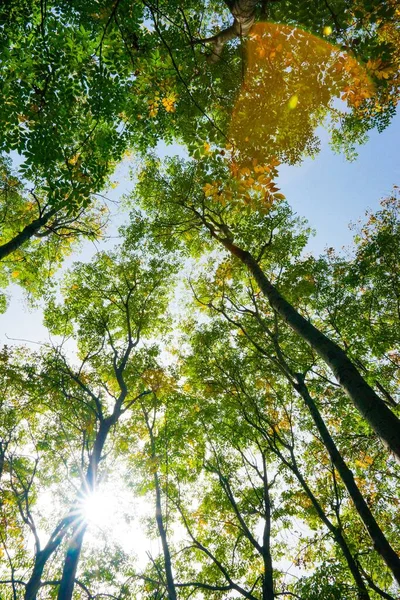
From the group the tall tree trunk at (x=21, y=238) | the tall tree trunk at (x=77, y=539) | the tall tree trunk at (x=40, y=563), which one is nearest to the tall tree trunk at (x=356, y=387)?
the tall tree trunk at (x=21, y=238)

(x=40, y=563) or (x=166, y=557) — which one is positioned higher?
(x=40, y=563)

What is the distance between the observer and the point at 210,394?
36.0ft

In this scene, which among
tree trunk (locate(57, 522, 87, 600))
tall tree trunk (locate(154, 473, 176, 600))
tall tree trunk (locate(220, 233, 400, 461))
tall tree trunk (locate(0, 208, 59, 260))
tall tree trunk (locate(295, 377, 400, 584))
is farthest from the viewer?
tall tree trunk (locate(154, 473, 176, 600))

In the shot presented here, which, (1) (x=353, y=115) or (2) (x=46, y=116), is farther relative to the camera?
(1) (x=353, y=115)

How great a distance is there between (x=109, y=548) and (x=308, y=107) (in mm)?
16501

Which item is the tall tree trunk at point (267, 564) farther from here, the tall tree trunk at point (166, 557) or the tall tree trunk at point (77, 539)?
the tall tree trunk at point (77, 539)

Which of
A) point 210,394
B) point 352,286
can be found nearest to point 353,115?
point 352,286

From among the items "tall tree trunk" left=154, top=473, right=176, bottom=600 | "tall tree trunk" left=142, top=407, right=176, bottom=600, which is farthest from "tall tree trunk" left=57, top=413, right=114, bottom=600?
"tall tree trunk" left=154, top=473, right=176, bottom=600

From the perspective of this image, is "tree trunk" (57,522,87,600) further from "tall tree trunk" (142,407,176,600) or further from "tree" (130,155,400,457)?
"tree" (130,155,400,457)

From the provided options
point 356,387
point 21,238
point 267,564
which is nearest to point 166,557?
point 267,564

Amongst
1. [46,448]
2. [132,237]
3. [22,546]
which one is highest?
[132,237]

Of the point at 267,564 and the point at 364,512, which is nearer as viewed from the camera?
the point at 364,512

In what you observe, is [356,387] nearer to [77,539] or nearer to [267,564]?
[267,564]

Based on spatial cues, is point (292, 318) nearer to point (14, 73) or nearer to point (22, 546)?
point (14, 73)
